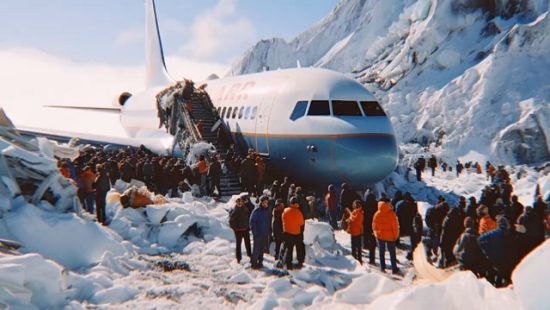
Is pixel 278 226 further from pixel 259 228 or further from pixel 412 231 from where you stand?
pixel 412 231

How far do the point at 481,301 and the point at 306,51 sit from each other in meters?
98.0

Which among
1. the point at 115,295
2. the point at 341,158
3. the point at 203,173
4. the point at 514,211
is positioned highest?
the point at 341,158

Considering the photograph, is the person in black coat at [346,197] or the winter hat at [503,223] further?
the person in black coat at [346,197]

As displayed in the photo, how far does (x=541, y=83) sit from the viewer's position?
46.9 meters

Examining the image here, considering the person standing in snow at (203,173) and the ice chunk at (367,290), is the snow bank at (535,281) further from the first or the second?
the person standing in snow at (203,173)

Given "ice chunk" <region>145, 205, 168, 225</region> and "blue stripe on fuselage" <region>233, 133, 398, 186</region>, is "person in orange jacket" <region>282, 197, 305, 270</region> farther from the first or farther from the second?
"blue stripe on fuselage" <region>233, 133, 398, 186</region>

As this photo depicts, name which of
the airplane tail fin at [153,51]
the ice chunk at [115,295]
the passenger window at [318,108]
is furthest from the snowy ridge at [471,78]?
the ice chunk at [115,295]

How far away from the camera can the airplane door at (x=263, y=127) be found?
18.5 metres

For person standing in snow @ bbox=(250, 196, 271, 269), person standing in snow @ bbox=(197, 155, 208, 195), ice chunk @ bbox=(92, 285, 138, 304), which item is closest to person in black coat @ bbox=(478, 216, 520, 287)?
person standing in snow @ bbox=(250, 196, 271, 269)

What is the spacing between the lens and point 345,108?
16562mm

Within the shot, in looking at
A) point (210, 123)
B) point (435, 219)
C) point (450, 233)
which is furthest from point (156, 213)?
point (210, 123)

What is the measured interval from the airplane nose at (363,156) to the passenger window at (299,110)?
2.07 metres

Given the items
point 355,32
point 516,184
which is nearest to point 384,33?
point 355,32

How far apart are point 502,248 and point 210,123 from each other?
17.3m
